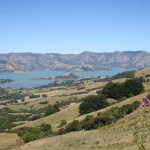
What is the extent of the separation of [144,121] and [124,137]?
28.4 metres

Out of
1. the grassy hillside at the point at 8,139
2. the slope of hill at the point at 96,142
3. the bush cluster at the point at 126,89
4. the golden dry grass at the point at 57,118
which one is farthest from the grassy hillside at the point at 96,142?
the bush cluster at the point at 126,89

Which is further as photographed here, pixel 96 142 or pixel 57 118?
pixel 57 118

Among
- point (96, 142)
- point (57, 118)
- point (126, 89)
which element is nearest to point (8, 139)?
point (57, 118)

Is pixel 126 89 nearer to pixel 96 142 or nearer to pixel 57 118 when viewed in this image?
pixel 57 118

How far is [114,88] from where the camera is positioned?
13500cm

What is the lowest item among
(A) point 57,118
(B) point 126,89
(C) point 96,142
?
(A) point 57,118

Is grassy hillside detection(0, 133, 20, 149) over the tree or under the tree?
under

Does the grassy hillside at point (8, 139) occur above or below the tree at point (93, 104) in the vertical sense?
below

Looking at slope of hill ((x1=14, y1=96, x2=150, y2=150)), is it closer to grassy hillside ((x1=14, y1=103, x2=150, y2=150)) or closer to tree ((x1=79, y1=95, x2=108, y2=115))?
grassy hillside ((x1=14, y1=103, x2=150, y2=150))

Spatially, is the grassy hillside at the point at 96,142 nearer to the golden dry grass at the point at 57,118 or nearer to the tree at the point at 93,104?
the golden dry grass at the point at 57,118

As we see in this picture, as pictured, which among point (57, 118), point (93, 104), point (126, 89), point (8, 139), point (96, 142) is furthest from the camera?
point (126, 89)

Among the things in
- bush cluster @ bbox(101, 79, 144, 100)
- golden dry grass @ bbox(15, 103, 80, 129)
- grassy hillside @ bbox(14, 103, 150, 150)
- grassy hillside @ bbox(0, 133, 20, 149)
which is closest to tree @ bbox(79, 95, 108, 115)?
golden dry grass @ bbox(15, 103, 80, 129)

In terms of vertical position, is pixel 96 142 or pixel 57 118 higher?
pixel 96 142

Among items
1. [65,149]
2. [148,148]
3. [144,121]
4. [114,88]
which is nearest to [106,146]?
[65,149]
